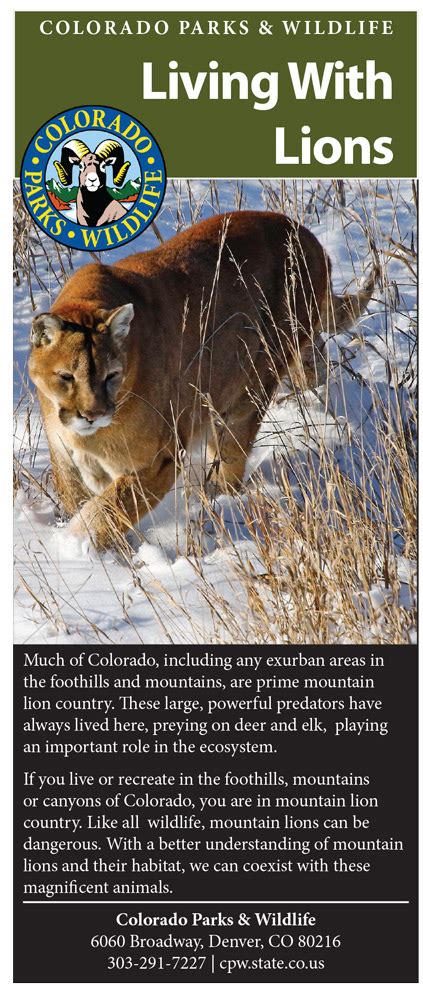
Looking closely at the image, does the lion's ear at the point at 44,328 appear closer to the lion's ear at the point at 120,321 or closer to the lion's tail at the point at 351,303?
the lion's ear at the point at 120,321

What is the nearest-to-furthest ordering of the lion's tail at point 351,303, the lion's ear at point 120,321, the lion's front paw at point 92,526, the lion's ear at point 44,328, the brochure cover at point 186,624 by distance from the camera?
the brochure cover at point 186,624 → the lion's ear at point 44,328 → the lion's ear at point 120,321 → the lion's front paw at point 92,526 → the lion's tail at point 351,303

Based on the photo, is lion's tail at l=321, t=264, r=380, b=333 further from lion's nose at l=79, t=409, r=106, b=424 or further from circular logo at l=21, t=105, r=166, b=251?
circular logo at l=21, t=105, r=166, b=251

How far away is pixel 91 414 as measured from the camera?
549 cm

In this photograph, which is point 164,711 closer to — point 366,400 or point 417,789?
point 417,789

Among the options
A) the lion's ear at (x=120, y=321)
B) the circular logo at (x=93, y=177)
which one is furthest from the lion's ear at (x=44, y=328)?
the circular logo at (x=93, y=177)

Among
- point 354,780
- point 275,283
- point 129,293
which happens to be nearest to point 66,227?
point 129,293

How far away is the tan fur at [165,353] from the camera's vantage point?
5.53 meters

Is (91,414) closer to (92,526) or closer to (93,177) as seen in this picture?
(92,526)

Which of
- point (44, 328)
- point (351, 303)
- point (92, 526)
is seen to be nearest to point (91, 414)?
point (44, 328)

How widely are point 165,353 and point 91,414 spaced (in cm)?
85

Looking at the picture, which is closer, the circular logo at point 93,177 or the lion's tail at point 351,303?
the circular logo at point 93,177

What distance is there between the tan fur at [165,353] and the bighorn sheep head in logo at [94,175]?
672 millimetres

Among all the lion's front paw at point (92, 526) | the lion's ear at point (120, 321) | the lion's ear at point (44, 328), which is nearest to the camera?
the lion's ear at point (44, 328)

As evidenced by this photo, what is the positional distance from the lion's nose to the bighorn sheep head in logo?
990 mm
